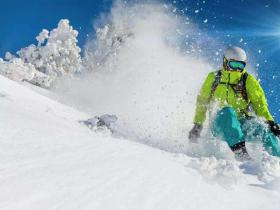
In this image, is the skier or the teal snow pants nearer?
the teal snow pants

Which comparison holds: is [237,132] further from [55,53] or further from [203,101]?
[55,53]

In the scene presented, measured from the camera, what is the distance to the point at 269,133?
277 inches

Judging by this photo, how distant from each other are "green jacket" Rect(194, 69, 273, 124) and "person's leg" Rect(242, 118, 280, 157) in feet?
1.26

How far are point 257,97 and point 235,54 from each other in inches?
31.2

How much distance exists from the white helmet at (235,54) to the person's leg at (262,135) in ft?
3.72

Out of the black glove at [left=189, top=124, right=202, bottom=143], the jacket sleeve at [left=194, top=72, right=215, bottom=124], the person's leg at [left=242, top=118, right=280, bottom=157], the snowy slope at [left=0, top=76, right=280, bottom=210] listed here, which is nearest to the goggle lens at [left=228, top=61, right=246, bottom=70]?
the jacket sleeve at [left=194, top=72, right=215, bottom=124]

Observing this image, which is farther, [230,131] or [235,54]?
[235,54]

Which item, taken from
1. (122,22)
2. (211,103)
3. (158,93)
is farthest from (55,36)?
(211,103)

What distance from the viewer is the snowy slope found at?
9.03 ft

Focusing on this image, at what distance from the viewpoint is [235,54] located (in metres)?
8.03

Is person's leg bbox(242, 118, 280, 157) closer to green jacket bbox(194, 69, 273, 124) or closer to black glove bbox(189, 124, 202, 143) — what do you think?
green jacket bbox(194, 69, 273, 124)

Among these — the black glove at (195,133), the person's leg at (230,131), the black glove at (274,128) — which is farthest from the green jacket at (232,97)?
the person's leg at (230,131)

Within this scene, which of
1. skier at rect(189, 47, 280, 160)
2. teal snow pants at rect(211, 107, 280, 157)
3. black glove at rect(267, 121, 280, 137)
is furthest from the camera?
skier at rect(189, 47, 280, 160)

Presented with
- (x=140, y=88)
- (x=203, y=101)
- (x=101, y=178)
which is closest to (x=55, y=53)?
(x=140, y=88)
